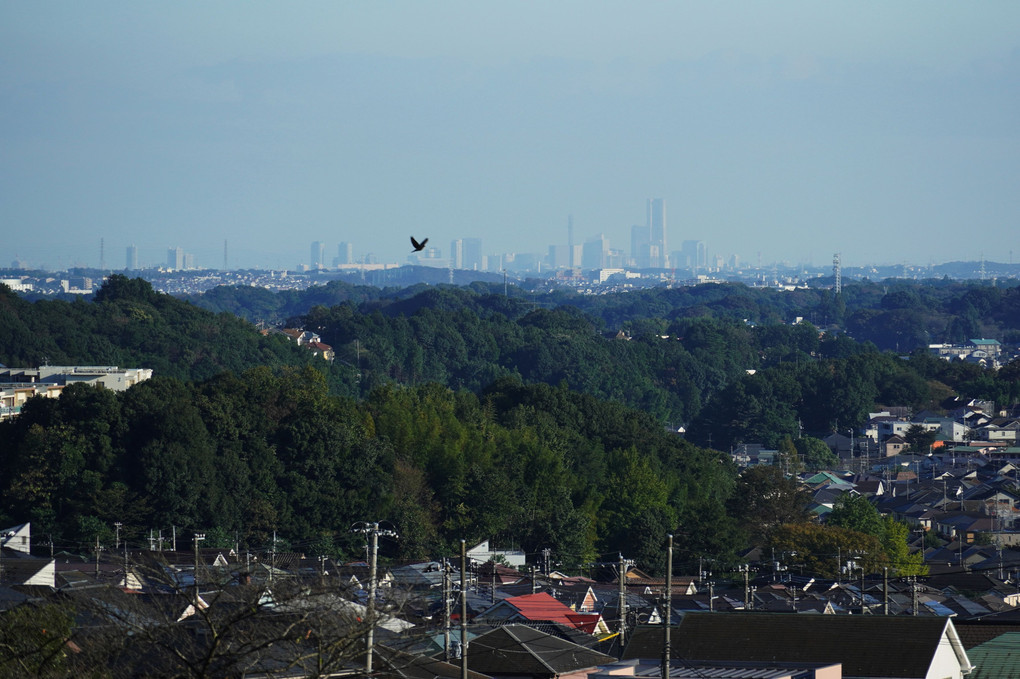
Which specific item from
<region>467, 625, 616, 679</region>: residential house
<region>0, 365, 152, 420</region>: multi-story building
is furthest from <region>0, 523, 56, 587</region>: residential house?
<region>0, 365, 152, 420</region>: multi-story building

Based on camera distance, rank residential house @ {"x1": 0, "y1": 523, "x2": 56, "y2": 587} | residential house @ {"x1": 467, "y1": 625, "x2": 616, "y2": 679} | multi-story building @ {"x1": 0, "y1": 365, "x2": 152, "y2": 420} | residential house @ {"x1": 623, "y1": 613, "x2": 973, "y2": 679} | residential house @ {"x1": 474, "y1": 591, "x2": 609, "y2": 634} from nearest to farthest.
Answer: residential house @ {"x1": 623, "y1": 613, "x2": 973, "y2": 679}, residential house @ {"x1": 467, "y1": 625, "x2": 616, "y2": 679}, residential house @ {"x1": 474, "y1": 591, "x2": 609, "y2": 634}, residential house @ {"x1": 0, "y1": 523, "x2": 56, "y2": 587}, multi-story building @ {"x1": 0, "y1": 365, "x2": 152, "y2": 420}

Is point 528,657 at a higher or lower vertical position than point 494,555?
higher

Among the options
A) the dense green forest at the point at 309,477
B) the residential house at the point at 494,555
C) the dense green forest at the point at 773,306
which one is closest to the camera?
the residential house at the point at 494,555

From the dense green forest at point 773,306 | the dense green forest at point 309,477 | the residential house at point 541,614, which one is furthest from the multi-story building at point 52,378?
the dense green forest at point 773,306

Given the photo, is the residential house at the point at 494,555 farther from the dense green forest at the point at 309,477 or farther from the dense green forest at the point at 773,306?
the dense green forest at the point at 773,306

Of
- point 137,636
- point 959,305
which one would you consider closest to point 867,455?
point 137,636

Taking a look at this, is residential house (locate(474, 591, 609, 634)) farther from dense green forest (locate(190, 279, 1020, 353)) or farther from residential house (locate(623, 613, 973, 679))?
dense green forest (locate(190, 279, 1020, 353))

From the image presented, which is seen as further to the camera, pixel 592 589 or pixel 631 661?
pixel 592 589

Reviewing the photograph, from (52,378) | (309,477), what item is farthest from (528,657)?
(52,378)

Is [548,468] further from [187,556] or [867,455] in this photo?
[867,455]

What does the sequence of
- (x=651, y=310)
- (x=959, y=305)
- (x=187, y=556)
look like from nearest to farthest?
(x=187, y=556) → (x=959, y=305) → (x=651, y=310)

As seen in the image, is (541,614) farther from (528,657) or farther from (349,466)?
(349,466)
